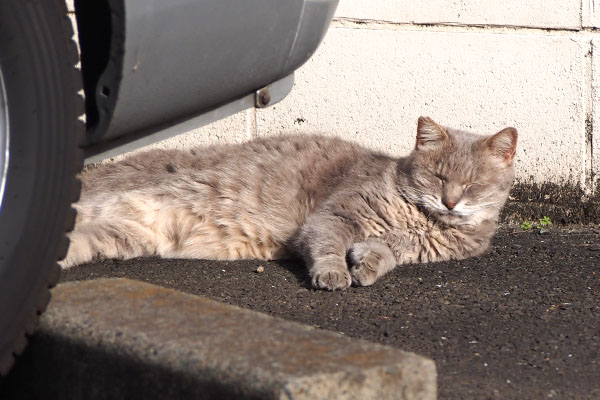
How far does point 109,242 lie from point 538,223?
2813 millimetres

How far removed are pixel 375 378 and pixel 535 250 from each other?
2819 mm

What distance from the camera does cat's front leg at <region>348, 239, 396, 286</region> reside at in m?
3.89

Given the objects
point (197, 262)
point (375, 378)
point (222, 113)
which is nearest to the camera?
point (375, 378)

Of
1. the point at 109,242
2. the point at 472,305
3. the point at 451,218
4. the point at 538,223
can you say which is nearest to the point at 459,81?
the point at 538,223

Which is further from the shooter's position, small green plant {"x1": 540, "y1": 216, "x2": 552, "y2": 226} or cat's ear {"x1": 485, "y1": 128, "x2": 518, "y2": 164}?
small green plant {"x1": 540, "y1": 216, "x2": 552, "y2": 226}

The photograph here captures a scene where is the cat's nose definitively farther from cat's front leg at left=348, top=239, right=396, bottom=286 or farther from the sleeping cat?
cat's front leg at left=348, top=239, right=396, bottom=286

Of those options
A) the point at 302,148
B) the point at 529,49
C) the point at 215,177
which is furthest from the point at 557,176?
the point at 215,177

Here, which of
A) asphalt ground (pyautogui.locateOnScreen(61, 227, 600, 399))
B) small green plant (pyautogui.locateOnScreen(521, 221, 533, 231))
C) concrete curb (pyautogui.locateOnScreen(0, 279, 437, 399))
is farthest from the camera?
small green plant (pyautogui.locateOnScreen(521, 221, 533, 231))

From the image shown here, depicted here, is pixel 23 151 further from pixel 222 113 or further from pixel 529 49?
pixel 529 49

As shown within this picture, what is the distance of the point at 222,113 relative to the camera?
10.7ft

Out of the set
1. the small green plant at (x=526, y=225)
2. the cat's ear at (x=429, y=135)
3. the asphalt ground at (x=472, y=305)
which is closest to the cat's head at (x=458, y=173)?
the cat's ear at (x=429, y=135)

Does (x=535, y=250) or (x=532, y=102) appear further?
(x=532, y=102)

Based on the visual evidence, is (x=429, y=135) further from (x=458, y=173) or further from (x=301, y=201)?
(x=301, y=201)

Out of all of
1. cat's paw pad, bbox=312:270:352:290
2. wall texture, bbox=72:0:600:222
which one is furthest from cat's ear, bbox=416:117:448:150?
cat's paw pad, bbox=312:270:352:290
